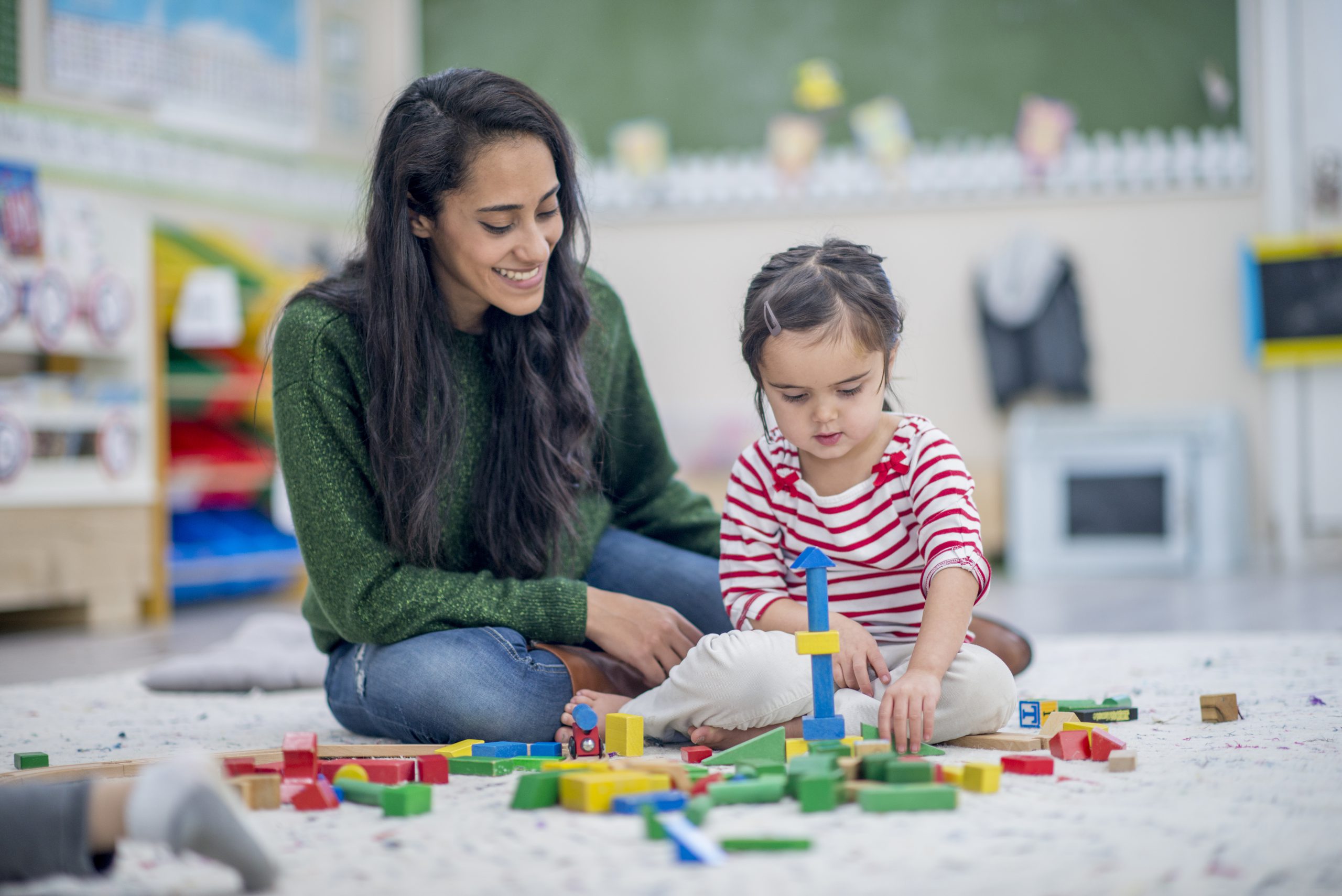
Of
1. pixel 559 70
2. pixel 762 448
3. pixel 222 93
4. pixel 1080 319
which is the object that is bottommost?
pixel 762 448

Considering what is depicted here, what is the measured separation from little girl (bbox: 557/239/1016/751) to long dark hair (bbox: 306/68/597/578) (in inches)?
8.5

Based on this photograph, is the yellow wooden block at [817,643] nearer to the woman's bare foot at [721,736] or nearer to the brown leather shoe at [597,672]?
the woman's bare foot at [721,736]

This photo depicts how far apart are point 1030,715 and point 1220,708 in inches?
7.9

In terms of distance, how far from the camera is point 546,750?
1270mm

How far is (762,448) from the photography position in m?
1.39

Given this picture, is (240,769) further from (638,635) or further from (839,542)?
(839,542)

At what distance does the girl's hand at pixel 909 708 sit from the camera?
1.11 m

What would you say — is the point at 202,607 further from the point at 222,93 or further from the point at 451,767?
the point at 451,767

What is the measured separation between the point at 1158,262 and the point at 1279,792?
3.40 m

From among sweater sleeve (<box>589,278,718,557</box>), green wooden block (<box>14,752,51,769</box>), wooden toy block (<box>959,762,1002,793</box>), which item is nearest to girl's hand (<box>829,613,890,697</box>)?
wooden toy block (<box>959,762,1002,793</box>)

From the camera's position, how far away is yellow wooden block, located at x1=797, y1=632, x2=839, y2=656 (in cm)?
113

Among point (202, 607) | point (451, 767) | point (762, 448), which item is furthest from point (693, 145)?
point (451, 767)

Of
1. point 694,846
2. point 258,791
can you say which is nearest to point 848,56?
point 258,791

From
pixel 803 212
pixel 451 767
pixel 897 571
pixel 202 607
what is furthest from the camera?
pixel 803 212
